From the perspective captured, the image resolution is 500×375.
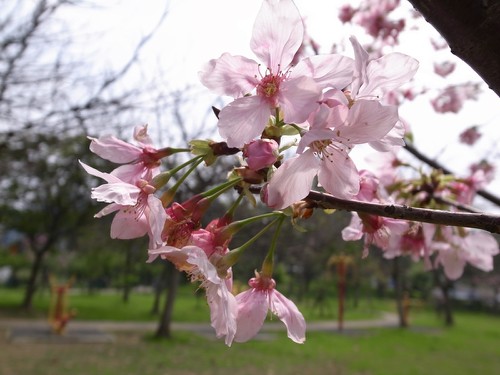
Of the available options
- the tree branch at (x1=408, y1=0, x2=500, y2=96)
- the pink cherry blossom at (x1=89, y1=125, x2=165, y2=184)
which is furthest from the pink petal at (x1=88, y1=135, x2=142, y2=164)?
the tree branch at (x1=408, y1=0, x2=500, y2=96)

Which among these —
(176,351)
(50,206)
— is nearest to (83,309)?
(50,206)

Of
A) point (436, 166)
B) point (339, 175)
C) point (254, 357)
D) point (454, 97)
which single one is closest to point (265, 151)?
point (339, 175)

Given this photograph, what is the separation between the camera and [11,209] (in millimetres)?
13875

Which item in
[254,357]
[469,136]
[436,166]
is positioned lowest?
[254,357]

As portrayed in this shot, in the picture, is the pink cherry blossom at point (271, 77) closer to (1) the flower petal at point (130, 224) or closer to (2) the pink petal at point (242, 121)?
(2) the pink petal at point (242, 121)

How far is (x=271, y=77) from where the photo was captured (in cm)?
70

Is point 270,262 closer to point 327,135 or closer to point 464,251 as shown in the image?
point 327,135

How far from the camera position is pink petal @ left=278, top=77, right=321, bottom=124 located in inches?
23.8

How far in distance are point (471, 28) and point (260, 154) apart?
294 mm

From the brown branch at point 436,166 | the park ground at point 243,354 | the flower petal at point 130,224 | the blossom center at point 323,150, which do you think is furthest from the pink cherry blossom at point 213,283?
the park ground at point 243,354

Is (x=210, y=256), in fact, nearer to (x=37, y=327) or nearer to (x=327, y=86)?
(x=327, y=86)

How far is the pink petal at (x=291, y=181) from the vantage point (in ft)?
2.01

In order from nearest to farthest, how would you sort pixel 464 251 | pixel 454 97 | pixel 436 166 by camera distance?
pixel 464 251, pixel 436 166, pixel 454 97

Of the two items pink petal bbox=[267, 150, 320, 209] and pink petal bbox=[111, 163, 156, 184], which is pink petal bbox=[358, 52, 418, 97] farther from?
pink petal bbox=[111, 163, 156, 184]
